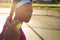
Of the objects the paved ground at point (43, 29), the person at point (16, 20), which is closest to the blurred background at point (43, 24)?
the paved ground at point (43, 29)

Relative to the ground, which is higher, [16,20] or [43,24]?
[16,20]

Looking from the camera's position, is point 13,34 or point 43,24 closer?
point 13,34

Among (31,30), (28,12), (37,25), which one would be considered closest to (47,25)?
(37,25)

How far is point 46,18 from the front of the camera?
3.74ft

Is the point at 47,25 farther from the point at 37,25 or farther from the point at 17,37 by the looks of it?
the point at 17,37

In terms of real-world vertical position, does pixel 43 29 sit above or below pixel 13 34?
below

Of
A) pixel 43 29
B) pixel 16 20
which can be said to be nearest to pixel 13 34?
pixel 16 20

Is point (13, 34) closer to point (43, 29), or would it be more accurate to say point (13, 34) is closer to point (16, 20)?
point (16, 20)

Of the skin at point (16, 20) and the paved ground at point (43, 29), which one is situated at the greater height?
the skin at point (16, 20)

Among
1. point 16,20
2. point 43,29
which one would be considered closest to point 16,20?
point 16,20

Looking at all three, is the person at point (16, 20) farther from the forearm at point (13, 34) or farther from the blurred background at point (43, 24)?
the blurred background at point (43, 24)

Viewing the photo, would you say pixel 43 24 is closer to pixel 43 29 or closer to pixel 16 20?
pixel 43 29

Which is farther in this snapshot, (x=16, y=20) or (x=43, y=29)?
(x=43, y=29)

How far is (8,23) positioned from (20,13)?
0.18 ft
